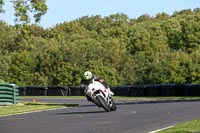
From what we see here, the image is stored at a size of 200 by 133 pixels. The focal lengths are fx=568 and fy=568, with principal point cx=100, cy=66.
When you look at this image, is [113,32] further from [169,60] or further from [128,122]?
[128,122]

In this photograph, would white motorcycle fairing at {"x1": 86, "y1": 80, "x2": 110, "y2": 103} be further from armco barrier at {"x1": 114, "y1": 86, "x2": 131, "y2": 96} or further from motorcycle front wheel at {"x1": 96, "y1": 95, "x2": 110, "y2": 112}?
armco barrier at {"x1": 114, "y1": 86, "x2": 131, "y2": 96}

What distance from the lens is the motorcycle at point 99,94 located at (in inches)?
787

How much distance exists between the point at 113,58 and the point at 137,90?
3110 cm

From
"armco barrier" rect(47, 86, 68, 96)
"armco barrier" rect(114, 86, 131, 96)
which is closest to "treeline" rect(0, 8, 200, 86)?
"armco barrier" rect(47, 86, 68, 96)

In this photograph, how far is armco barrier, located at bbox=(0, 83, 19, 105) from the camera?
2850 cm

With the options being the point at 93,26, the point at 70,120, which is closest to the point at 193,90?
the point at 70,120

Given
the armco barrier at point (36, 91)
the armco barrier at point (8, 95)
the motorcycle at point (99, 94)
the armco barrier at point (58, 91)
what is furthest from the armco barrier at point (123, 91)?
the motorcycle at point (99, 94)

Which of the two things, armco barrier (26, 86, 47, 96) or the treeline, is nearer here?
armco barrier (26, 86, 47, 96)

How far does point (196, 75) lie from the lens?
67.2 meters

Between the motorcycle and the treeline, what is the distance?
40.3 metres

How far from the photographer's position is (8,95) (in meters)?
28.8

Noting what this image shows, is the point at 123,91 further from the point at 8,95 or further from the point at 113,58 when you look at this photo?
the point at 113,58

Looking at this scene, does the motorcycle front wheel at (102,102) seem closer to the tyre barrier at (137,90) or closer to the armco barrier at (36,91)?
the tyre barrier at (137,90)

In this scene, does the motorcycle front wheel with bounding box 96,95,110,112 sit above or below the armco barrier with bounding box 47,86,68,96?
below
